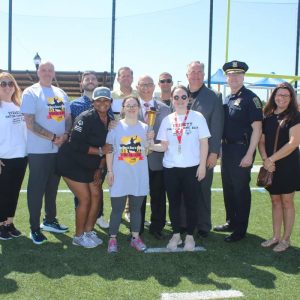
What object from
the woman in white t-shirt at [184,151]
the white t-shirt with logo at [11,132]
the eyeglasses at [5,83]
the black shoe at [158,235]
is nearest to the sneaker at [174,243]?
the woman in white t-shirt at [184,151]

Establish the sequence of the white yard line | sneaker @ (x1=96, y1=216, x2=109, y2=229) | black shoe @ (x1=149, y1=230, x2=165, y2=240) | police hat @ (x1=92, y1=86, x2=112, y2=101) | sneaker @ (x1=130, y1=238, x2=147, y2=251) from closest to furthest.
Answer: the white yard line → police hat @ (x1=92, y1=86, x2=112, y2=101) → sneaker @ (x1=130, y1=238, x2=147, y2=251) → black shoe @ (x1=149, y1=230, x2=165, y2=240) → sneaker @ (x1=96, y1=216, x2=109, y2=229)

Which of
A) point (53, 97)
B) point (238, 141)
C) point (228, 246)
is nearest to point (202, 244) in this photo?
point (228, 246)

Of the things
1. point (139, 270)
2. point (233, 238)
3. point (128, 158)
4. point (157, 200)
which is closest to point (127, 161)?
point (128, 158)

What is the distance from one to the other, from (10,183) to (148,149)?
1730mm

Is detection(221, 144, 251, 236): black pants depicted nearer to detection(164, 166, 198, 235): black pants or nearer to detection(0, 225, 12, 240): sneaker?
detection(164, 166, 198, 235): black pants

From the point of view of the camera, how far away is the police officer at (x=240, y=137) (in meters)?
4.60

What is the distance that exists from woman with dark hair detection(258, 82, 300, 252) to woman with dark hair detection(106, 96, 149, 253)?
1.37m

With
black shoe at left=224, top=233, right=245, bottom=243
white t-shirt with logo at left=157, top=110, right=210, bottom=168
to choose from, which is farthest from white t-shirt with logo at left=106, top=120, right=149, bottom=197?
black shoe at left=224, top=233, right=245, bottom=243

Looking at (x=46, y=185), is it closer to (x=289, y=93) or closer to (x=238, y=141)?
(x=238, y=141)

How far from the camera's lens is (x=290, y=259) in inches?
166

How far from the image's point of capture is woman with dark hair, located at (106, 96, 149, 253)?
427 centimetres

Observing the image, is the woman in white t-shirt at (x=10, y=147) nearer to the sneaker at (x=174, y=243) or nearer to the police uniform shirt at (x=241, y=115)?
the sneaker at (x=174, y=243)

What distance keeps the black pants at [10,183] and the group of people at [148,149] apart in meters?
0.01

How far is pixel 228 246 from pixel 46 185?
236cm
